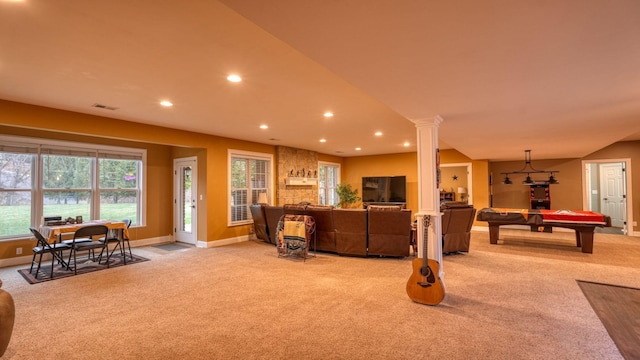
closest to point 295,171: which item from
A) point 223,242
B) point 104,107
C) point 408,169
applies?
point 223,242

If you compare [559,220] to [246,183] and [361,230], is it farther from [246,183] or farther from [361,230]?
[246,183]

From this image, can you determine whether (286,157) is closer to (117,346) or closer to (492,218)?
(492,218)

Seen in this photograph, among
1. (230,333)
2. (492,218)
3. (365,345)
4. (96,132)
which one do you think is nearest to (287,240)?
(230,333)

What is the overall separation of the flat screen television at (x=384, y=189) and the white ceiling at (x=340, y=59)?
537 cm

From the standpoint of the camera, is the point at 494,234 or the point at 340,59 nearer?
the point at 340,59

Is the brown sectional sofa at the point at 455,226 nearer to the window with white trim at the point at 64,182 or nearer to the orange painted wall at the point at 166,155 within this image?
the orange painted wall at the point at 166,155

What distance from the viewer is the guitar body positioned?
10.5ft

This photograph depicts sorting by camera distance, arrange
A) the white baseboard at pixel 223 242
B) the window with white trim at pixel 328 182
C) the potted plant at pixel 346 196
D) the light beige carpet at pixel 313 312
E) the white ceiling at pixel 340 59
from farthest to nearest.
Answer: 1. the window with white trim at pixel 328 182
2. the potted plant at pixel 346 196
3. the white baseboard at pixel 223 242
4. the light beige carpet at pixel 313 312
5. the white ceiling at pixel 340 59

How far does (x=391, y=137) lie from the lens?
7.06 m

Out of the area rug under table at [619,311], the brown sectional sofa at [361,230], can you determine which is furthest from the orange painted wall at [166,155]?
the area rug under table at [619,311]

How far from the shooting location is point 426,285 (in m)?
3.23

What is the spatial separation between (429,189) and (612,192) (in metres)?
8.87

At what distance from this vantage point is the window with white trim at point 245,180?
709 centimetres

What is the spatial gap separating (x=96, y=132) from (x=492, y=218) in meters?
7.37
